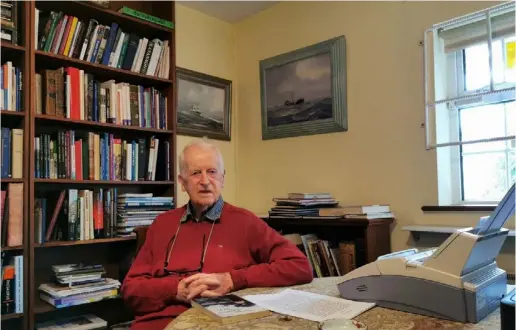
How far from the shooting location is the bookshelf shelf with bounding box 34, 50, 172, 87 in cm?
226

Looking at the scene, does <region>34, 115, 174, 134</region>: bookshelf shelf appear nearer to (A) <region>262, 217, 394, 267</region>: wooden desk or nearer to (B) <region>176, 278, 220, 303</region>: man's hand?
(A) <region>262, 217, 394, 267</region>: wooden desk

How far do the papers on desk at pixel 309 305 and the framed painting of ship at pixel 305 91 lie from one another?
62.6 inches

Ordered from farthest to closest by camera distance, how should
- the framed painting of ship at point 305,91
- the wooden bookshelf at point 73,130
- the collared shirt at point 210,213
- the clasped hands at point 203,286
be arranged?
the framed painting of ship at point 305,91 < the wooden bookshelf at point 73,130 < the collared shirt at point 210,213 < the clasped hands at point 203,286

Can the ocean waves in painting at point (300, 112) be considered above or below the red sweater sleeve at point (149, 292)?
above

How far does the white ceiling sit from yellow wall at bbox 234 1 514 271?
0.08 m

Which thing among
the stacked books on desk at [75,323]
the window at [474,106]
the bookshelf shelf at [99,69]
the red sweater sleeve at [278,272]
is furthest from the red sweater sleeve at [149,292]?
the window at [474,106]

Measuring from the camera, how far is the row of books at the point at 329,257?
2.35 meters

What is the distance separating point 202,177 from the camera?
5.73 ft

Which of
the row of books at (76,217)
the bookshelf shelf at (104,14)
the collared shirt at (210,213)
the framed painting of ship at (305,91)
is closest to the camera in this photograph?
the collared shirt at (210,213)

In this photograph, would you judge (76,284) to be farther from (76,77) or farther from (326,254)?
(326,254)

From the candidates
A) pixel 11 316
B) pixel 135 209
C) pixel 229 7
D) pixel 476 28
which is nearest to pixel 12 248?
pixel 11 316

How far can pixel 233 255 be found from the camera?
1.60 meters

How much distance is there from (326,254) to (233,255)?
0.94 meters

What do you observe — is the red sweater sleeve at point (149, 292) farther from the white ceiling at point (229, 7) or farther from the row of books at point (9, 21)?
the white ceiling at point (229, 7)
